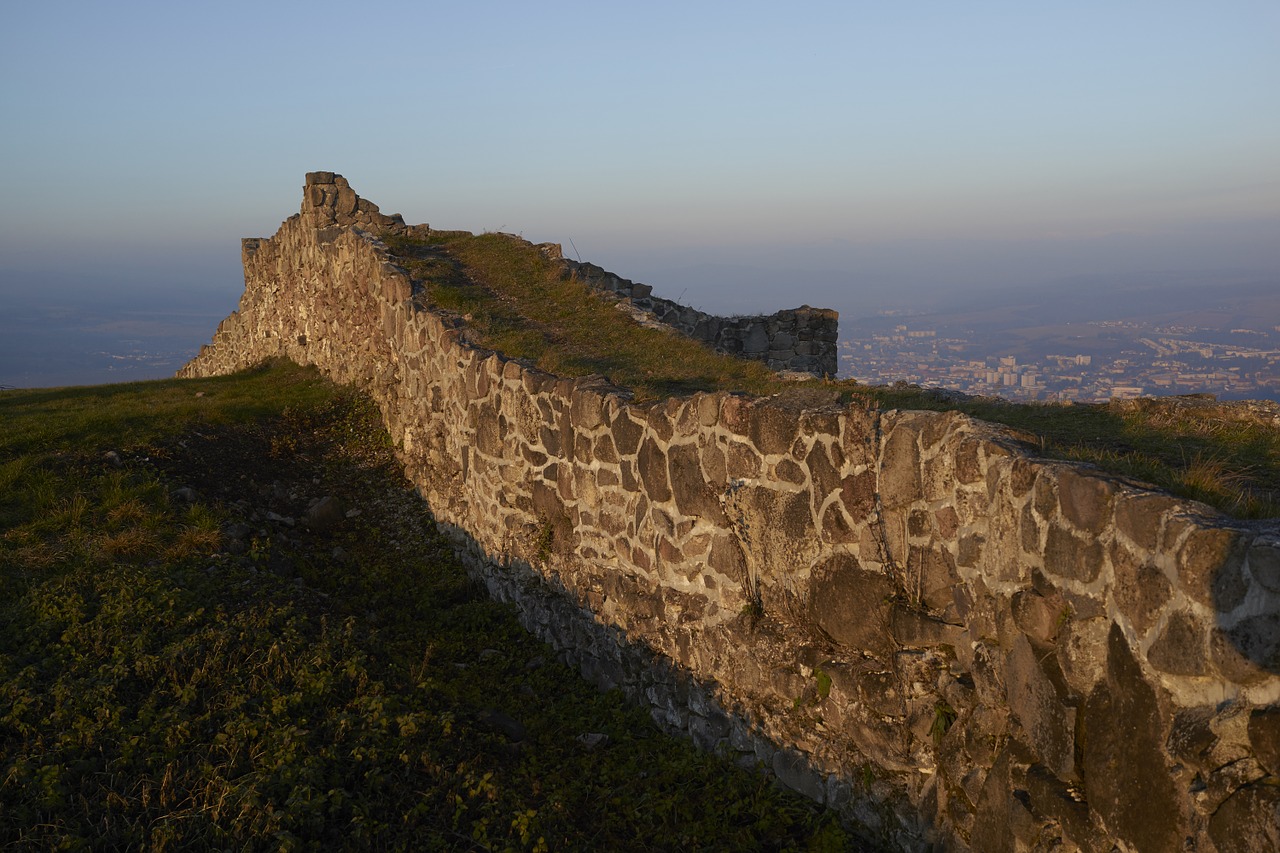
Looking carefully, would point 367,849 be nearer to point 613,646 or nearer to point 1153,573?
point 613,646

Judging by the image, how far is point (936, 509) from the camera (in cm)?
511

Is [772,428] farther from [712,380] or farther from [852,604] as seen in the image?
[712,380]

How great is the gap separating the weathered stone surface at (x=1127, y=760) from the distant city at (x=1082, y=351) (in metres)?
5.38

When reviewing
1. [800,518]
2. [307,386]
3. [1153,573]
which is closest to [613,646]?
[800,518]

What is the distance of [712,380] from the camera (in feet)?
33.9

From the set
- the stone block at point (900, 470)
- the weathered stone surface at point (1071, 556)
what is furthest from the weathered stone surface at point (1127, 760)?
the stone block at point (900, 470)

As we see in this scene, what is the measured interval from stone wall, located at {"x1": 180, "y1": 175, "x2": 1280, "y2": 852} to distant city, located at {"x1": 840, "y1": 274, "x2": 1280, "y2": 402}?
4.30 m

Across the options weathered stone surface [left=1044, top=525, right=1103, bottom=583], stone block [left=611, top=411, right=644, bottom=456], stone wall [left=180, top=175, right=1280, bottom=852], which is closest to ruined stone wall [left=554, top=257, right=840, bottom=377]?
stone wall [left=180, top=175, right=1280, bottom=852]

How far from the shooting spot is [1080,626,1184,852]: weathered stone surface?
145 inches

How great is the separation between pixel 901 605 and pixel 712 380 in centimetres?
525

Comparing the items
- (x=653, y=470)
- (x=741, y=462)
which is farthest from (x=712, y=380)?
(x=741, y=462)

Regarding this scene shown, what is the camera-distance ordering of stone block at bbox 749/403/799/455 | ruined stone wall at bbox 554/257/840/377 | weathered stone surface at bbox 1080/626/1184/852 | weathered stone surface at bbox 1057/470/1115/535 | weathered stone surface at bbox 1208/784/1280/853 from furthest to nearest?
ruined stone wall at bbox 554/257/840/377 < stone block at bbox 749/403/799/455 < weathered stone surface at bbox 1057/470/1115/535 < weathered stone surface at bbox 1080/626/1184/852 < weathered stone surface at bbox 1208/784/1280/853

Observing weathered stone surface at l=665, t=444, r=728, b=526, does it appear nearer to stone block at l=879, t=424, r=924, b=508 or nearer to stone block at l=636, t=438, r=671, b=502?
stone block at l=636, t=438, r=671, b=502

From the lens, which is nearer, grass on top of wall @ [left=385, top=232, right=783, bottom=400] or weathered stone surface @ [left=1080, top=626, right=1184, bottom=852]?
weathered stone surface @ [left=1080, top=626, right=1184, bottom=852]
